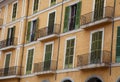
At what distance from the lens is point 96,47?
29.5 m

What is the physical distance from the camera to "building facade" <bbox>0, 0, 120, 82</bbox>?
93.6 ft

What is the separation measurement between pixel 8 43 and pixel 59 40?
9.90 metres

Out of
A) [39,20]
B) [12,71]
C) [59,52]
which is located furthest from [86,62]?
[12,71]

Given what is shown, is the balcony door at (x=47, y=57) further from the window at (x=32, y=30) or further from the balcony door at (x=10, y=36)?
the balcony door at (x=10, y=36)

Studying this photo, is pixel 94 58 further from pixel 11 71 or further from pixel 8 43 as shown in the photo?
pixel 8 43

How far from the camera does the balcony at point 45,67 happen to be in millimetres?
34062

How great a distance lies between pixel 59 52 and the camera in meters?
34.1

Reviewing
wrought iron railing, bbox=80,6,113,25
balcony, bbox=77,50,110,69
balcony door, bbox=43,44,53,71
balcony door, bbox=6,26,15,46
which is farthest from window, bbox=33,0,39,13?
balcony, bbox=77,50,110,69

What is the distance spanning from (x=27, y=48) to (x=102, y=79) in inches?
528

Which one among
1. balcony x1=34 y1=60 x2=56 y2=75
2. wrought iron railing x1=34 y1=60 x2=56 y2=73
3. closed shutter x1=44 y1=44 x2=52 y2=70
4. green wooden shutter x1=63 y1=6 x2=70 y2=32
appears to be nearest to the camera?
green wooden shutter x1=63 y1=6 x2=70 y2=32

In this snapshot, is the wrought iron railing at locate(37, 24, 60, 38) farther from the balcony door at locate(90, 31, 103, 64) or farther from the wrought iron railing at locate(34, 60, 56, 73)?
the balcony door at locate(90, 31, 103, 64)

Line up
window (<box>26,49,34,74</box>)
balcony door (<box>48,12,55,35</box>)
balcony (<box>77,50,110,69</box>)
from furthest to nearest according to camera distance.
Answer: window (<box>26,49,34,74</box>) → balcony door (<box>48,12,55,35</box>) → balcony (<box>77,50,110,69</box>)

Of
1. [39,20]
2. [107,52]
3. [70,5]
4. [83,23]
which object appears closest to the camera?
[107,52]

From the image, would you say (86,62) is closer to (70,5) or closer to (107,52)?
(107,52)
